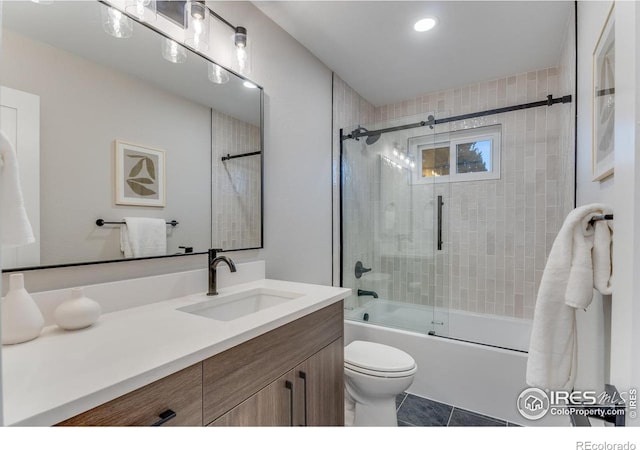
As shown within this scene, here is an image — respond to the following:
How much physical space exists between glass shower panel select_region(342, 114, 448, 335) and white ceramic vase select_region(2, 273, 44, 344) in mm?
2084

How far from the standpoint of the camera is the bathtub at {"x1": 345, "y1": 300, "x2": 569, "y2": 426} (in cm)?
183

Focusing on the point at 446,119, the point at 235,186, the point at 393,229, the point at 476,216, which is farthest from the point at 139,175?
the point at 476,216

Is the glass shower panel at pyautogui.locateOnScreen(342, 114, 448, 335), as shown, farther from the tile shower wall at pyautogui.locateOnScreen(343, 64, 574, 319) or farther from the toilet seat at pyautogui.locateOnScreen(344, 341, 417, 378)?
the toilet seat at pyautogui.locateOnScreen(344, 341, 417, 378)

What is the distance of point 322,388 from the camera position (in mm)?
1244

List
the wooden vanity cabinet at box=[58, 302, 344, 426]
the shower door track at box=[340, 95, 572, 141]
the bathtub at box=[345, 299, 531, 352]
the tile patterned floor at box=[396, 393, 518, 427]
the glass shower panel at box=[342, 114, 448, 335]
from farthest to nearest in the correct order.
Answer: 1. the glass shower panel at box=[342, 114, 448, 335]
2. the bathtub at box=[345, 299, 531, 352]
3. the shower door track at box=[340, 95, 572, 141]
4. the tile patterned floor at box=[396, 393, 518, 427]
5. the wooden vanity cabinet at box=[58, 302, 344, 426]

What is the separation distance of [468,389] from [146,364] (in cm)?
201

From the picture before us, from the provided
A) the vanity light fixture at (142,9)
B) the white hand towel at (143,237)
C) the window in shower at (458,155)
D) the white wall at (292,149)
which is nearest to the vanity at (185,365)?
the white hand towel at (143,237)

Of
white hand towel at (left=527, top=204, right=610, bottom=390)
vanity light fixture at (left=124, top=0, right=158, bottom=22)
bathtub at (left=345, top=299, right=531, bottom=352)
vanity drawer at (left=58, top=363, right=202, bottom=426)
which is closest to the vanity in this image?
vanity drawer at (left=58, top=363, right=202, bottom=426)

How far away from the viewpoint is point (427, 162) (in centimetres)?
263

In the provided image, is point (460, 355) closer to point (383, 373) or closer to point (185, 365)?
point (383, 373)

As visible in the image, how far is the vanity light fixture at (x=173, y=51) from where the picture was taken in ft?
4.16

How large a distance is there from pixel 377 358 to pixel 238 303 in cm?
87

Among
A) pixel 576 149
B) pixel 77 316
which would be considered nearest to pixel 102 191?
pixel 77 316

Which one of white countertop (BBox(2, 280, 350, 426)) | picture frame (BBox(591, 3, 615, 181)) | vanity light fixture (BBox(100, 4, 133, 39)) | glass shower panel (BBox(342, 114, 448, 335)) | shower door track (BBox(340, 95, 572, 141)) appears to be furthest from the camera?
glass shower panel (BBox(342, 114, 448, 335))
